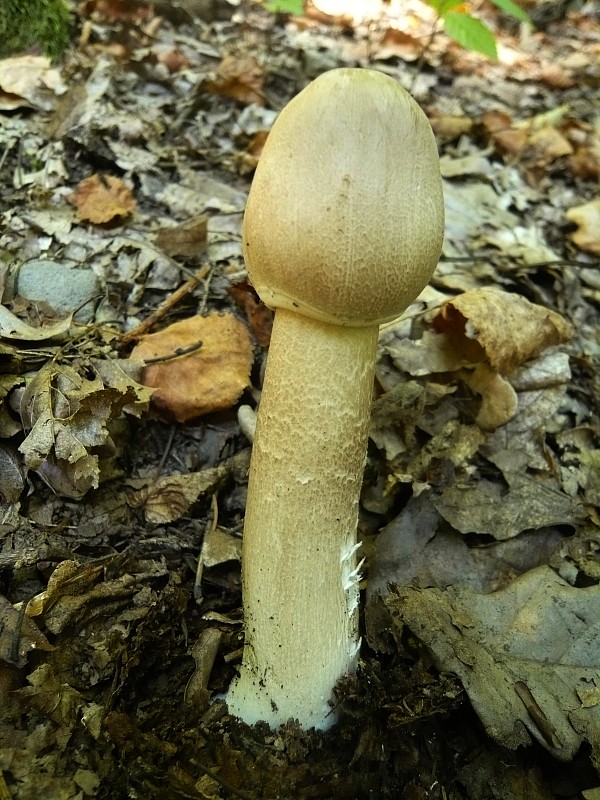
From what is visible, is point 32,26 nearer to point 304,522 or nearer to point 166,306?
point 166,306

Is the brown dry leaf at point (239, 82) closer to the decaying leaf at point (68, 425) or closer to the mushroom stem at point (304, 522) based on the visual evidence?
the decaying leaf at point (68, 425)

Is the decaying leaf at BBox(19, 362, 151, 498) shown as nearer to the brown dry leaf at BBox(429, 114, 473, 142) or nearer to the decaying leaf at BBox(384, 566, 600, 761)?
the decaying leaf at BBox(384, 566, 600, 761)

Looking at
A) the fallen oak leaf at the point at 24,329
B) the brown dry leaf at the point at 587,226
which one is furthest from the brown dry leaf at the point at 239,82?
the fallen oak leaf at the point at 24,329

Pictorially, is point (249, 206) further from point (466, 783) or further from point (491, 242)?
point (491, 242)

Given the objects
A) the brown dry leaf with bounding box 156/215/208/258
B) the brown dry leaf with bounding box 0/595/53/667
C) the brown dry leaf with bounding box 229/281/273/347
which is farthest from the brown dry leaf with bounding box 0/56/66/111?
the brown dry leaf with bounding box 0/595/53/667

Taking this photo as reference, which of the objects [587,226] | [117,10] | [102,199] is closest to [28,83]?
[102,199]

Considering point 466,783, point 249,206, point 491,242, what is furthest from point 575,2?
point 466,783

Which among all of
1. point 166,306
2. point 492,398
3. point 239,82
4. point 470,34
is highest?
point 470,34
